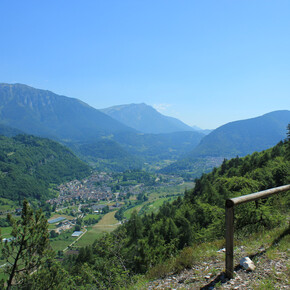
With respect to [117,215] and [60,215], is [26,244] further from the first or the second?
[60,215]

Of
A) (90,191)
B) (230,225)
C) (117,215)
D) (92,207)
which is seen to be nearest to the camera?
(230,225)

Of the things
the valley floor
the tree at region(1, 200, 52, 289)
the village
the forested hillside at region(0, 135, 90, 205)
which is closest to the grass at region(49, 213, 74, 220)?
the village

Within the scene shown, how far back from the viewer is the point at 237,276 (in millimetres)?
4262

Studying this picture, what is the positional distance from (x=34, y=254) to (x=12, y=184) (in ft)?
477

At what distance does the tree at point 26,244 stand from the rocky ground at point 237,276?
8.49 meters

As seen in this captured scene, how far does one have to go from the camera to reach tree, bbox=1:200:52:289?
11.0m

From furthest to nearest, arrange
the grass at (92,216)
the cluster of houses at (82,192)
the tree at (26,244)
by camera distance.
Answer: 1. the cluster of houses at (82,192)
2. the grass at (92,216)
3. the tree at (26,244)

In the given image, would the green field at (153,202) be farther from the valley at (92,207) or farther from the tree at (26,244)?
the tree at (26,244)

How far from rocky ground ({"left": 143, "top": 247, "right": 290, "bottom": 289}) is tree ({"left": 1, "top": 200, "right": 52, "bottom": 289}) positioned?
27.8ft

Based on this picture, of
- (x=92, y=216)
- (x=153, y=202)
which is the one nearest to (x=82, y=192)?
(x=92, y=216)

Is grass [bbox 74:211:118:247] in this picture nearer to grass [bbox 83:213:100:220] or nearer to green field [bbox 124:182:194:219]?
grass [bbox 83:213:100:220]

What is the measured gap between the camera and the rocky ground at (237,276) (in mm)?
3996

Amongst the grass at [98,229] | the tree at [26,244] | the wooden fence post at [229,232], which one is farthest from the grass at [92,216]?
the wooden fence post at [229,232]

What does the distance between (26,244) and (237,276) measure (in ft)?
35.1
